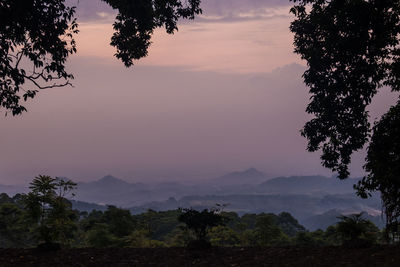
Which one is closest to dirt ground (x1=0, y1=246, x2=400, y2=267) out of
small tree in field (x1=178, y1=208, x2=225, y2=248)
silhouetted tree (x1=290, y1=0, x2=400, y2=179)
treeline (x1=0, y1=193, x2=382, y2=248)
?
small tree in field (x1=178, y1=208, x2=225, y2=248)

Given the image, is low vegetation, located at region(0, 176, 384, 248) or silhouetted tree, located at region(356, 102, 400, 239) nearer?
silhouetted tree, located at region(356, 102, 400, 239)

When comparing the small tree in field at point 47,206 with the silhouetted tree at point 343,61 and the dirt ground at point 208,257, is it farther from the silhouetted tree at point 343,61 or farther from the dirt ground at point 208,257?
the silhouetted tree at point 343,61

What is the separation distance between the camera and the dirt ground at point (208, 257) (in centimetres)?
1104

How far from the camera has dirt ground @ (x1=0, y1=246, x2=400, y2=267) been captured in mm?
11035

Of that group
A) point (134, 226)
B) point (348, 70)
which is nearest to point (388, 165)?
point (348, 70)

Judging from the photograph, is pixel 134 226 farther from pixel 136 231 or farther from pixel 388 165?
pixel 388 165

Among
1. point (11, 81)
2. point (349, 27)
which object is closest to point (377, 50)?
point (349, 27)

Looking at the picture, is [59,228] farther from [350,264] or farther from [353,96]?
[353,96]

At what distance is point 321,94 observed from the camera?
16047 millimetres

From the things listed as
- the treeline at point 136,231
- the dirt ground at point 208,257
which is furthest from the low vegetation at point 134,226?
the dirt ground at point 208,257

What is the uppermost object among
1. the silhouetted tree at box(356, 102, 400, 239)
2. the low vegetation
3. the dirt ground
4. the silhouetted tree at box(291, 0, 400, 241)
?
the silhouetted tree at box(291, 0, 400, 241)

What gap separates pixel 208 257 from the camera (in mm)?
12805

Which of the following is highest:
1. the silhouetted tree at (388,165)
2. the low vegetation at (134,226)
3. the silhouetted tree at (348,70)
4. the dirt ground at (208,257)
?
the silhouetted tree at (348,70)

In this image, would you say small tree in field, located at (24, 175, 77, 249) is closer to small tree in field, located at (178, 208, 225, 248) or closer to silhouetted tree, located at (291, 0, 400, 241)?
small tree in field, located at (178, 208, 225, 248)
